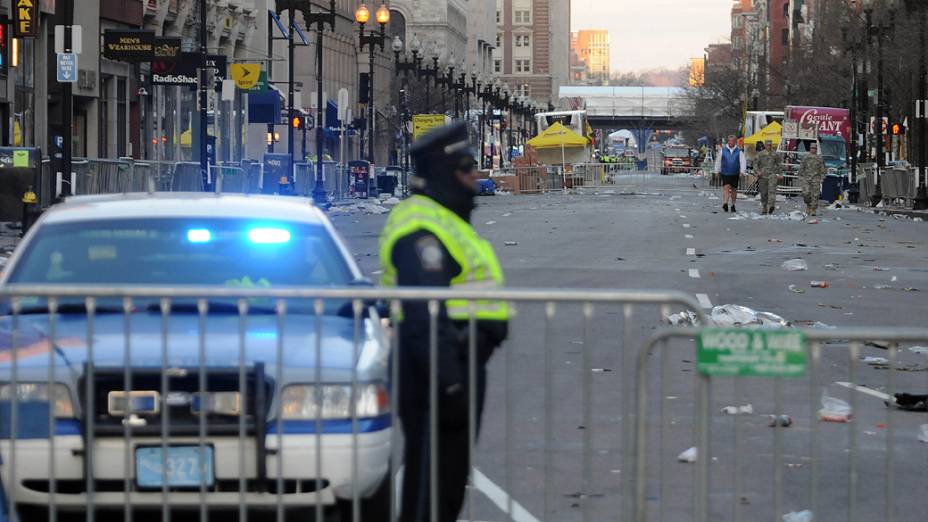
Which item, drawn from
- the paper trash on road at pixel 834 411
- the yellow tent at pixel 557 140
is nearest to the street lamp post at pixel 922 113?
the yellow tent at pixel 557 140

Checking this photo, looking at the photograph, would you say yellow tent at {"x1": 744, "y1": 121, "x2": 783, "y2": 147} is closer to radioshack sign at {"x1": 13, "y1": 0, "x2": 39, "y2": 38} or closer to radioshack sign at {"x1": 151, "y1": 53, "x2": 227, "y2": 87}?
radioshack sign at {"x1": 151, "y1": 53, "x2": 227, "y2": 87}

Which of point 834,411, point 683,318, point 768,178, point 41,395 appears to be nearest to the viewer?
point 41,395

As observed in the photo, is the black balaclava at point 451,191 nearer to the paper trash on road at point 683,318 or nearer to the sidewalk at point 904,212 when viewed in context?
the paper trash on road at point 683,318

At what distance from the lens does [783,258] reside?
25.5 meters

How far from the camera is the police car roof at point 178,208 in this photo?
27.0 ft

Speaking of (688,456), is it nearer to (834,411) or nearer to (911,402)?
(834,411)

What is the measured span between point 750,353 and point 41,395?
256 cm

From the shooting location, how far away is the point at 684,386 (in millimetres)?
11688

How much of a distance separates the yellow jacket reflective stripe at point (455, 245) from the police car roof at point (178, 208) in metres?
1.97

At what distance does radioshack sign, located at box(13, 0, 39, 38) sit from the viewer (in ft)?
113

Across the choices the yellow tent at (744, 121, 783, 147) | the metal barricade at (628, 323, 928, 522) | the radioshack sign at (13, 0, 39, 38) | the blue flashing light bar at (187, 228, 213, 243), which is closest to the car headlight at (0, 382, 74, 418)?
the blue flashing light bar at (187, 228, 213, 243)

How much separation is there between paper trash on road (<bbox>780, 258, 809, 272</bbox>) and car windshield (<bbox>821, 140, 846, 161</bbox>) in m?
50.3

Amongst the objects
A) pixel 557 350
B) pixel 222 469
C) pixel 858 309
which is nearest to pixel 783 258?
pixel 858 309

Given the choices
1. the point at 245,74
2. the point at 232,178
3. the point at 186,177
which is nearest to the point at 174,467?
the point at 186,177
